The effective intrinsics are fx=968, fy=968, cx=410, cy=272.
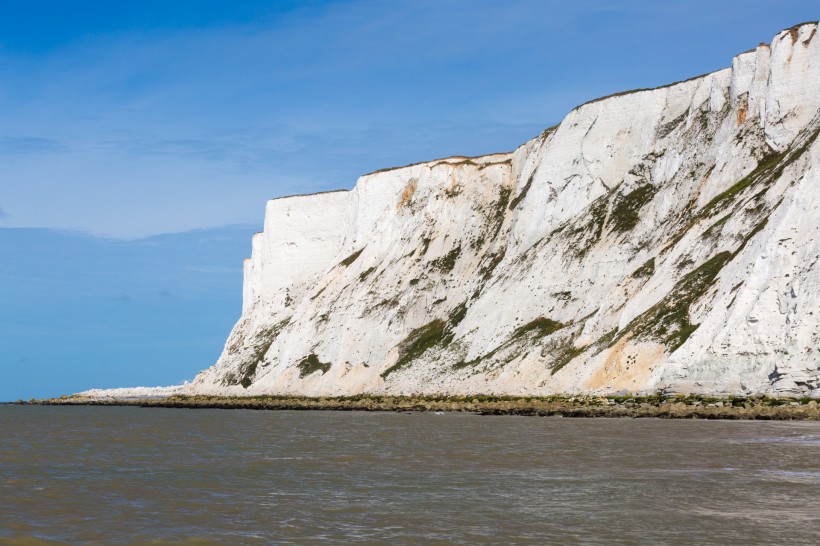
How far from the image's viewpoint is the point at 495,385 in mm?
69375

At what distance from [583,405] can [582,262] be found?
23.8 metres

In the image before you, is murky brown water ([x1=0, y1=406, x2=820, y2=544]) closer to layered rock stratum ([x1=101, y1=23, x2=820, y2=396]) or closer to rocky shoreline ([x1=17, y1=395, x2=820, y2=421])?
rocky shoreline ([x1=17, y1=395, x2=820, y2=421])

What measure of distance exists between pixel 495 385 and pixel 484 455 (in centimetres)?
4004

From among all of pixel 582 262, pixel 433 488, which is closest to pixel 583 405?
pixel 582 262

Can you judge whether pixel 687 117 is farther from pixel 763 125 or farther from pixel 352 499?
pixel 352 499

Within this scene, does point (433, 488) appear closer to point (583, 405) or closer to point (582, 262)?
point (583, 405)

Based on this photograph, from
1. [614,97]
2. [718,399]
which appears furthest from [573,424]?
[614,97]

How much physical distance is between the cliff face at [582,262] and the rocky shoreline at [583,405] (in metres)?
2.02

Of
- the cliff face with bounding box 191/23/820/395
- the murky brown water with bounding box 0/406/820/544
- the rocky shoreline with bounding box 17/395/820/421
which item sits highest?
the cliff face with bounding box 191/23/820/395

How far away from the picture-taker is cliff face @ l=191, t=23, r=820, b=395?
2032 inches

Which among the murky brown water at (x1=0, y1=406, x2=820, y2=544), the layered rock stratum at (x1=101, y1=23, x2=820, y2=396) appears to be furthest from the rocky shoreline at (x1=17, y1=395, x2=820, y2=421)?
the murky brown water at (x1=0, y1=406, x2=820, y2=544)

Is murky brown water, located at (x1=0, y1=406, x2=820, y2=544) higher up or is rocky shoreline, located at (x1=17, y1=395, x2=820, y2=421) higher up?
murky brown water, located at (x1=0, y1=406, x2=820, y2=544)

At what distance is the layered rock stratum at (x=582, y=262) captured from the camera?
51.6 meters

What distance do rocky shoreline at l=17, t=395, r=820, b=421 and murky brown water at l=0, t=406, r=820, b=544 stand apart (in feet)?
12.3
